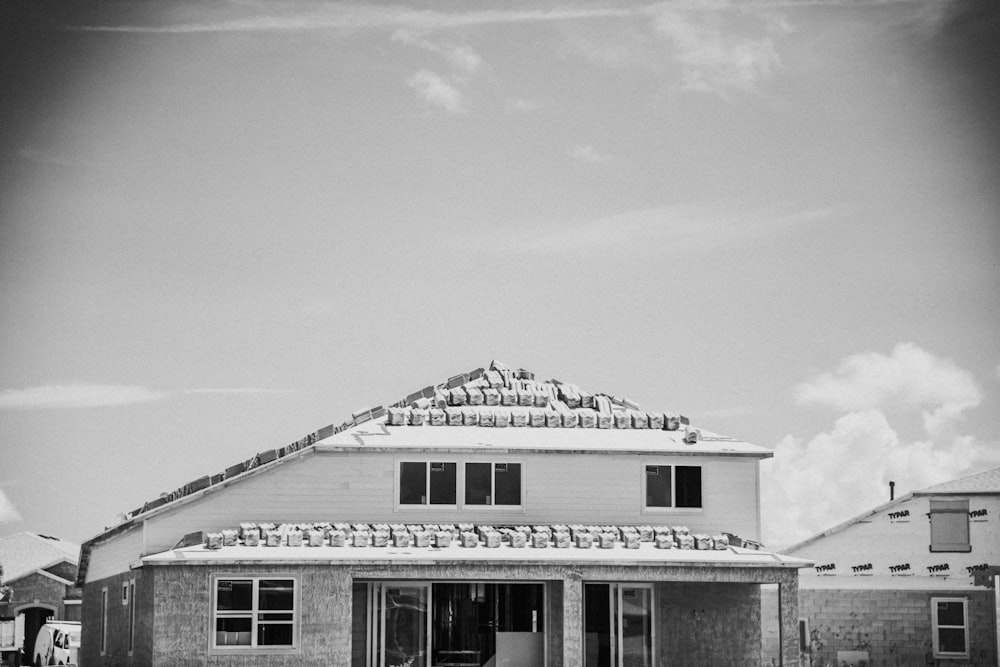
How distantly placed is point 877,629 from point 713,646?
8.26 m

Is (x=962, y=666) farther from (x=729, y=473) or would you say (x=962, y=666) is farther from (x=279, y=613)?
(x=279, y=613)

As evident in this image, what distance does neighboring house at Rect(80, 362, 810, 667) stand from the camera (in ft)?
111

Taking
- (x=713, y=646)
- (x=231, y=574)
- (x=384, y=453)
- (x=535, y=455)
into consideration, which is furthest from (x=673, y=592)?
(x=231, y=574)

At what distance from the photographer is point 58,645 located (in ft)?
166

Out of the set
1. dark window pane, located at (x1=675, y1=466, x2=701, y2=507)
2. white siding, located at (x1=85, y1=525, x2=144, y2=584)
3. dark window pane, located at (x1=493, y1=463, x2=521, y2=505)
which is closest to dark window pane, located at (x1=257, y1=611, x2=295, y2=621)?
white siding, located at (x1=85, y1=525, x2=144, y2=584)

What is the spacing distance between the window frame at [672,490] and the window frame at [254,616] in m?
8.39

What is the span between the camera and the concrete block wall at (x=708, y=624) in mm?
36219

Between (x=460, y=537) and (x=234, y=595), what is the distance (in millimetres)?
4932

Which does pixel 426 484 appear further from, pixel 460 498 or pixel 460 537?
pixel 460 537

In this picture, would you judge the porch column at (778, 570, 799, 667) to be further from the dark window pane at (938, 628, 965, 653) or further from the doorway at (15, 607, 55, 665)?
the doorway at (15, 607, 55, 665)

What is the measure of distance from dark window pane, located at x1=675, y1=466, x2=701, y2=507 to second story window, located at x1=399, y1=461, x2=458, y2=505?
518 cm

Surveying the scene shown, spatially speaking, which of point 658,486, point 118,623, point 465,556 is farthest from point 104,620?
point 658,486

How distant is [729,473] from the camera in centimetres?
3797

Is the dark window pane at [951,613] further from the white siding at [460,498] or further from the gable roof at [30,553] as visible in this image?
the gable roof at [30,553]
